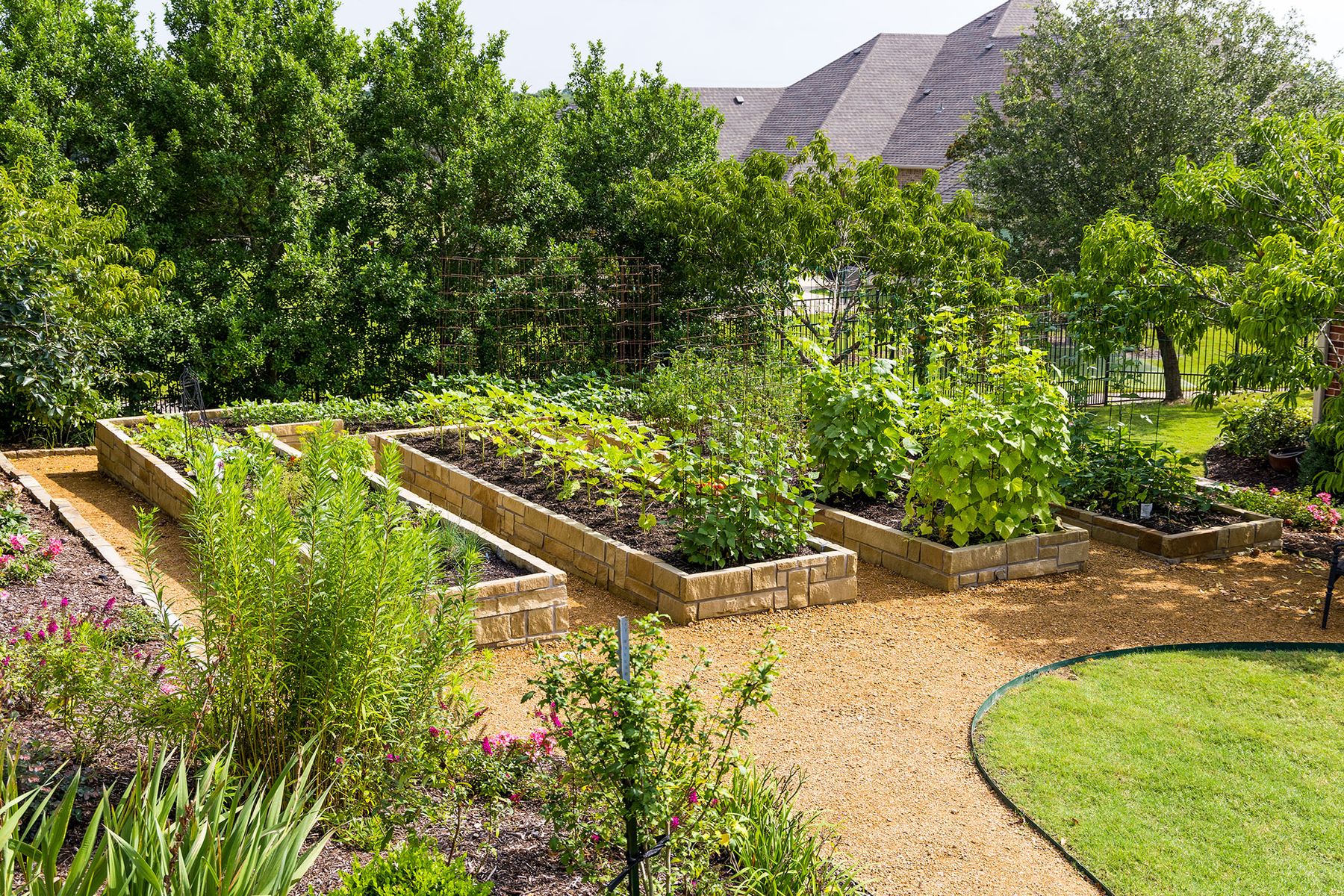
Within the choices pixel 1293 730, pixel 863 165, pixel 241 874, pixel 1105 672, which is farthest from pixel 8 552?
pixel 863 165

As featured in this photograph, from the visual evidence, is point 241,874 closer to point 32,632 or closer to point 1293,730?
point 32,632

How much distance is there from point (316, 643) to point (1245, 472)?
367 inches

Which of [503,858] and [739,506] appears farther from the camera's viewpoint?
[739,506]

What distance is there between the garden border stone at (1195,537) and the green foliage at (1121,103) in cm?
889

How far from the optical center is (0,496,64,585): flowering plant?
223 inches

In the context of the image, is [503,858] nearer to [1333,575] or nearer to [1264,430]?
[1333,575]

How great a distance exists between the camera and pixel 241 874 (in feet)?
7.87

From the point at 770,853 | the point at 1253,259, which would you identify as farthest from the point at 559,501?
the point at 1253,259

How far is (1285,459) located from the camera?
980cm

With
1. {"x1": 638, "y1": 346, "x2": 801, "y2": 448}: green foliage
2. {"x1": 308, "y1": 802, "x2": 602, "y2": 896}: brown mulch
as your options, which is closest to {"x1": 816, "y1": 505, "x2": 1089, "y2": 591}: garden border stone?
{"x1": 638, "y1": 346, "x2": 801, "y2": 448}: green foliage

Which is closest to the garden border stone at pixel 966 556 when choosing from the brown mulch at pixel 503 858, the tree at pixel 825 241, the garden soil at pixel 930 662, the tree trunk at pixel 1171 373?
the garden soil at pixel 930 662

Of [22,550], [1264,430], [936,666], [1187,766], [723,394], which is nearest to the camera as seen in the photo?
[1187,766]

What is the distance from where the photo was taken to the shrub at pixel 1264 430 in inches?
399

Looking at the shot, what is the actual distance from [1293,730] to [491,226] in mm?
10032
